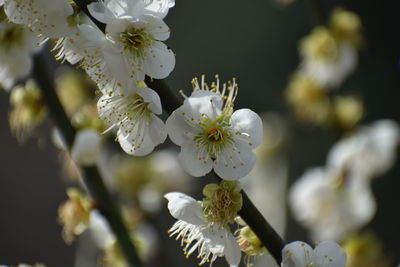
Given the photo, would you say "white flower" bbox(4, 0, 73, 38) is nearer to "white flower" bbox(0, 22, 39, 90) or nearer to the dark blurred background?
"white flower" bbox(0, 22, 39, 90)

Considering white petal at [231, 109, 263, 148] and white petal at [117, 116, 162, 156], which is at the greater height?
white petal at [117, 116, 162, 156]

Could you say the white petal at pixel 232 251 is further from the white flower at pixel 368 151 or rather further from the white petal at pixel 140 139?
the white flower at pixel 368 151

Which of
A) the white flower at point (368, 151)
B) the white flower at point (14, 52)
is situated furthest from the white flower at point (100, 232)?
the white flower at point (368, 151)

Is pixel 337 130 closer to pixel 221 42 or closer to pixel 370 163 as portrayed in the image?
pixel 370 163

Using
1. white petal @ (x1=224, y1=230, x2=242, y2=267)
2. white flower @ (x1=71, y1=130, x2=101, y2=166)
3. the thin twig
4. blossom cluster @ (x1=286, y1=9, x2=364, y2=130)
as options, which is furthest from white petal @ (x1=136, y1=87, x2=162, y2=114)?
blossom cluster @ (x1=286, y1=9, x2=364, y2=130)

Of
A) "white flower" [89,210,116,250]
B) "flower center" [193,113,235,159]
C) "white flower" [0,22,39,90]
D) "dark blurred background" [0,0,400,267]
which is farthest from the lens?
"dark blurred background" [0,0,400,267]

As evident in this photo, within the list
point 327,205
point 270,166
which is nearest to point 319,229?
point 327,205

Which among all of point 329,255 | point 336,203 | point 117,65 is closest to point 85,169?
point 117,65
